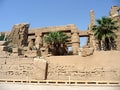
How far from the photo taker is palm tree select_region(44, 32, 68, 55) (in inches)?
1206

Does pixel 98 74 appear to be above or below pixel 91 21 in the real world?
below

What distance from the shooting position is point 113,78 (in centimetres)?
2119

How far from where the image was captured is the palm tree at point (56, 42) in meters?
30.6

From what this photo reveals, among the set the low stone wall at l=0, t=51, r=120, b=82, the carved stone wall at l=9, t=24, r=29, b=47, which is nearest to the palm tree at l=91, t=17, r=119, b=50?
the low stone wall at l=0, t=51, r=120, b=82

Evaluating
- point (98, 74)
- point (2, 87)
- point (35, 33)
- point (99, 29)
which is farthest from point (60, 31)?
point (2, 87)

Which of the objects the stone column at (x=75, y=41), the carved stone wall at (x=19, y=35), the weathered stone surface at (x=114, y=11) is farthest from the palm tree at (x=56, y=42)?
the weathered stone surface at (x=114, y=11)

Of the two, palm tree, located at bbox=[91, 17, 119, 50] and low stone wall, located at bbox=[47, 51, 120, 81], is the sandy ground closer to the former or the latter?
low stone wall, located at bbox=[47, 51, 120, 81]

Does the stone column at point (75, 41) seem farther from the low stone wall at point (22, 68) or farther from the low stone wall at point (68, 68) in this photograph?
the low stone wall at point (22, 68)

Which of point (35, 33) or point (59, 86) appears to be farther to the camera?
point (35, 33)

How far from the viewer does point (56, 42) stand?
3091cm

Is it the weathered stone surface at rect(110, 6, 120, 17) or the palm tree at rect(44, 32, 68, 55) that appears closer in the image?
the palm tree at rect(44, 32, 68, 55)

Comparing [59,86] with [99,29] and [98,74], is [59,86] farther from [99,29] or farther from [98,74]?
[99,29]

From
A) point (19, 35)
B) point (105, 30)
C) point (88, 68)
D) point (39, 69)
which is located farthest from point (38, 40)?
point (88, 68)

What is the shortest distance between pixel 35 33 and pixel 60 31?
163 inches
